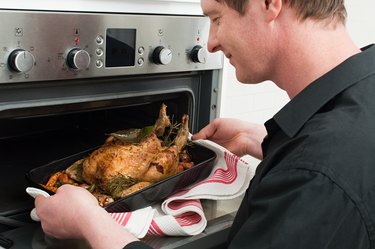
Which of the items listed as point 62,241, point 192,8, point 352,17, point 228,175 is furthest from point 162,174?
point 352,17

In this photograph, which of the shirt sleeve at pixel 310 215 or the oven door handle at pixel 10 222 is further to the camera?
the oven door handle at pixel 10 222

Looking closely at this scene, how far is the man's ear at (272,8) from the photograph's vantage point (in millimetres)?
812

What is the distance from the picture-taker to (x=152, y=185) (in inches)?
38.1

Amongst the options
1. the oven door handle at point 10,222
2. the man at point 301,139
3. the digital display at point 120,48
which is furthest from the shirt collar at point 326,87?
the oven door handle at point 10,222

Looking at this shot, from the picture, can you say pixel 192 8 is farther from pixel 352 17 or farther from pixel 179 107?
pixel 352 17

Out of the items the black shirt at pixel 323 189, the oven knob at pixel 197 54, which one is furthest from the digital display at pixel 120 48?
the black shirt at pixel 323 189

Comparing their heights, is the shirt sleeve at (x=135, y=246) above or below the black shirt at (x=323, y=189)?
below

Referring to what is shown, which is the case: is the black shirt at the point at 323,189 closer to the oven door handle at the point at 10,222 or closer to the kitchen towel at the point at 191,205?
the kitchen towel at the point at 191,205

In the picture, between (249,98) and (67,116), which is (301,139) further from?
(67,116)

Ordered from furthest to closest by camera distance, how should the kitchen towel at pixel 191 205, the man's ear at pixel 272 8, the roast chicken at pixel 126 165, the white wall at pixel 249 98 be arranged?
1. the white wall at pixel 249 98
2. the roast chicken at pixel 126 165
3. the kitchen towel at pixel 191 205
4. the man's ear at pixel 272 8

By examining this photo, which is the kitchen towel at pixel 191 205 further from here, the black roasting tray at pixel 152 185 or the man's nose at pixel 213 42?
the man's nose at pixel 213 42

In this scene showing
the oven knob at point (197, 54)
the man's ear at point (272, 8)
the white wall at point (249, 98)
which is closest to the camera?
the man's ear at point (272, 8)

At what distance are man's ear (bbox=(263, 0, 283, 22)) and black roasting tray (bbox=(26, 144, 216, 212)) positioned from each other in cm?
37

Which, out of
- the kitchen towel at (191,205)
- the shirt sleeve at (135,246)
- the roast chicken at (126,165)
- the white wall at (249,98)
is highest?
the white wall at (249,98)
